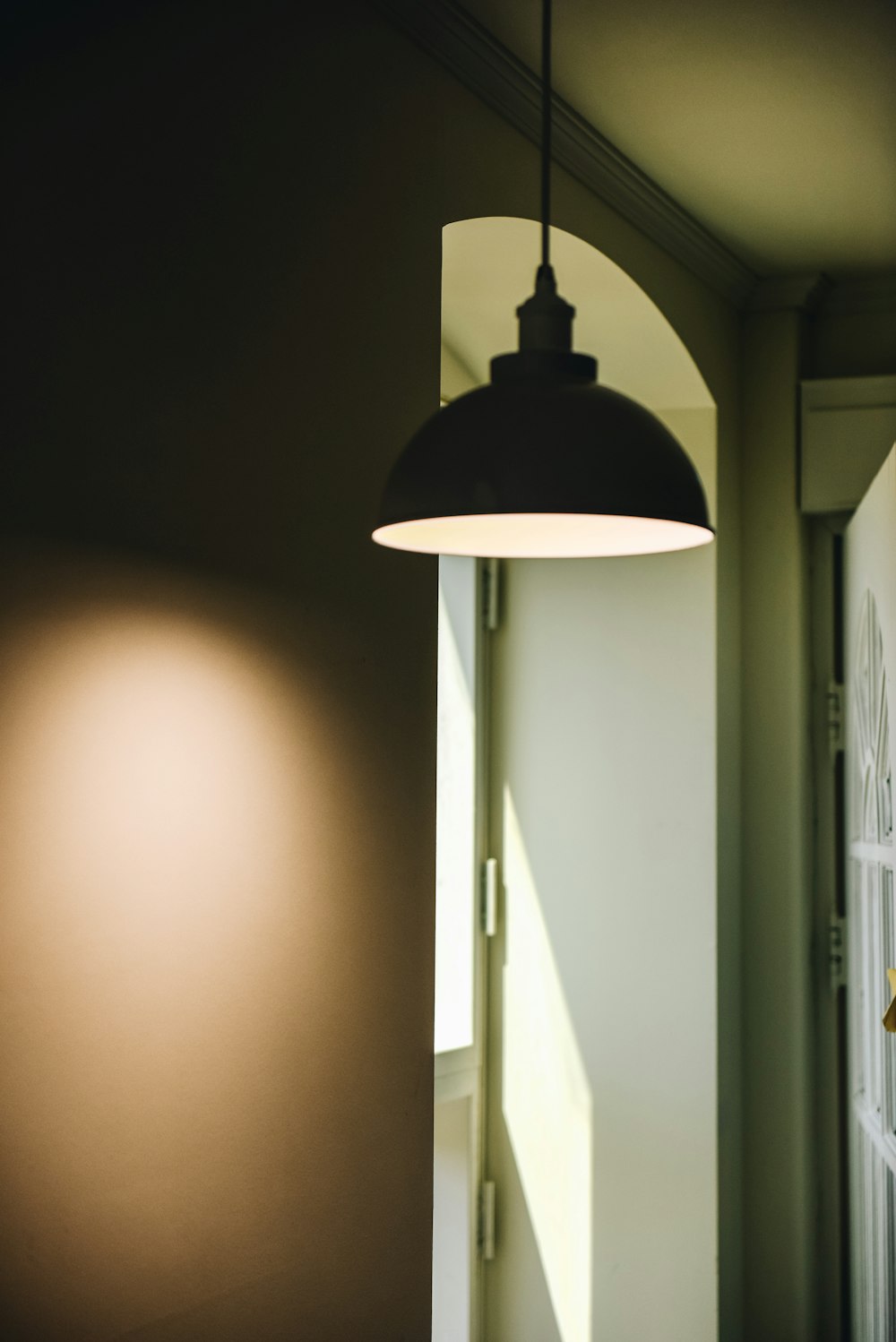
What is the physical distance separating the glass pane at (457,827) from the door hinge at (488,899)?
0.04 metres

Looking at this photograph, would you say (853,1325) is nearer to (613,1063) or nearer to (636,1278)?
(636,1278)

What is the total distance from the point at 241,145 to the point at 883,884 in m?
1.89

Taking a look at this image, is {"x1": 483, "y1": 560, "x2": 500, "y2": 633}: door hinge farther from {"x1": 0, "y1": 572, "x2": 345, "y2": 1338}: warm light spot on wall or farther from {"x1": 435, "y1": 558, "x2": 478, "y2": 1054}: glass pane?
{"x1": 0, "y1": 572, "x2": 345, "y2": 1338}: warm light spot on wall

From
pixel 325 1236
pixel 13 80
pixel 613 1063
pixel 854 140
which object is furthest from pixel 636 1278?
pixel 13 80

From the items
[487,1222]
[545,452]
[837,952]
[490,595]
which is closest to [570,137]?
[490,595]

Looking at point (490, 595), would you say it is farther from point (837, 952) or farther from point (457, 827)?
point (837, 952)

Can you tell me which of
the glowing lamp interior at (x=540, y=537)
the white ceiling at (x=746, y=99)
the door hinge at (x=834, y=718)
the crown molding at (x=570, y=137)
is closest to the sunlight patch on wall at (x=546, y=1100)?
the door hinge at (x=834, y=718)

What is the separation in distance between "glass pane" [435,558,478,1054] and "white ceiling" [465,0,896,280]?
40.8 inches

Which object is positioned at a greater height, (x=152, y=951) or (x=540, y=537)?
(x=540, y=537)

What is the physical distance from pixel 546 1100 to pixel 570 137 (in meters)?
2.14

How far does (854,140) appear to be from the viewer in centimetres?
264

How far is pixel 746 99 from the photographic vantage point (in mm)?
2477

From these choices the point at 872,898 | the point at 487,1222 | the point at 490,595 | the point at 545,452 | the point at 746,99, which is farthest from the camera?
the point at 490,595

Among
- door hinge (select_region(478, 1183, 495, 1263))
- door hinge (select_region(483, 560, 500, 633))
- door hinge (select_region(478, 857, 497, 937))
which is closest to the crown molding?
door hinge (select_region(483, 560, 500, 633))
